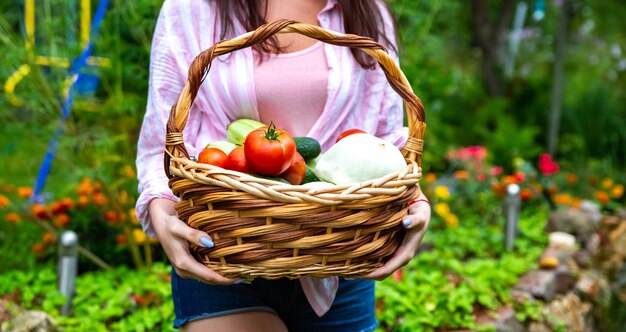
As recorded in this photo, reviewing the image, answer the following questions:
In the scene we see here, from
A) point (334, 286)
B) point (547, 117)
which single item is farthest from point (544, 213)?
point (334, 286)

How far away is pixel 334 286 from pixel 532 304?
6.81 ft

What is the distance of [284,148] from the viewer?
1343mm

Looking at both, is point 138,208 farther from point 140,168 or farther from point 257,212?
point 257,212

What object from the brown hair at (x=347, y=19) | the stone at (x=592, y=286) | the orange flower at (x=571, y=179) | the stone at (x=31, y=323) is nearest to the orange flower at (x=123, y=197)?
the stone at (x=31, y=323)

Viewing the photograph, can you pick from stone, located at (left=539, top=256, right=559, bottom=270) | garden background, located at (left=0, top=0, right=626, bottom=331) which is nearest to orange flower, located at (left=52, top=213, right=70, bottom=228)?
garden background, located at (left=0, top=0, right=626, bottom=331)

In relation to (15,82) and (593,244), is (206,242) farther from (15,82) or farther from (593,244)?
(593,244)

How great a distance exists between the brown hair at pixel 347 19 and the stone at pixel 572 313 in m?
2.06

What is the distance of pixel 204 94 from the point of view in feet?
5.39

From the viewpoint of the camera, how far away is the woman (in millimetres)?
1527

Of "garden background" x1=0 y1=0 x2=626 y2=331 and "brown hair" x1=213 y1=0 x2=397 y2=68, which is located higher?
"brown hair" x1=213 y1=0 x2=397 y2=68

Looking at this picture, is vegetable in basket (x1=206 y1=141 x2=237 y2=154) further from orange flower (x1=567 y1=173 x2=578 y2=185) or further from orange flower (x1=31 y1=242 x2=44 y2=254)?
orange flower (x1=567 y1=173 x2=578 y2=185)

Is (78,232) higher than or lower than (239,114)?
lower

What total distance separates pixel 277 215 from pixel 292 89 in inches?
18.9

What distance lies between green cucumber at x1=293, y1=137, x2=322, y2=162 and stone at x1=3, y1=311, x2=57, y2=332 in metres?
1.60
